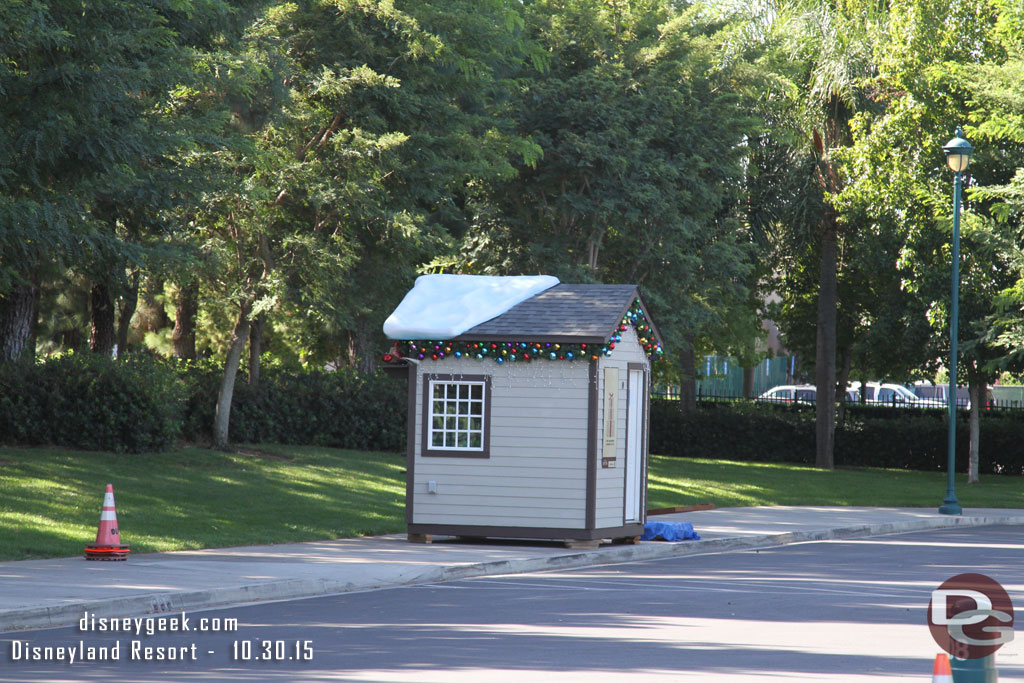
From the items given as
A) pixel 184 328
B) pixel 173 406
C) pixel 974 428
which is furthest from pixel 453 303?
pixel 974 428

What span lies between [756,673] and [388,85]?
16.7 m

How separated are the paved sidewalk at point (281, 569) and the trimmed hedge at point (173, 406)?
A: 763 cm

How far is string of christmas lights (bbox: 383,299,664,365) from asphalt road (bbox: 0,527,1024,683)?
9.33 ft

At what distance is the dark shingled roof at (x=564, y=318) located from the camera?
16531mm

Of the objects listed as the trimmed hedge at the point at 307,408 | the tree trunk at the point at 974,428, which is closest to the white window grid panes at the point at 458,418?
the trimmed hedge at the point at 307,408

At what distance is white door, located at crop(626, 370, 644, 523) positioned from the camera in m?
17.4

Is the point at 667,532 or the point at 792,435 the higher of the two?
the point at 792,435

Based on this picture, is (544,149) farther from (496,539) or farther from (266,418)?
(496,539)

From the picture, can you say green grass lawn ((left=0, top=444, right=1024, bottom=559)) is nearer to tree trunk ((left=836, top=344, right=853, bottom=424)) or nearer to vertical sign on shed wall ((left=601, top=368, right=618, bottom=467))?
vertical sign on shed wall ((left=601, top=368, right=618, bottom=467))

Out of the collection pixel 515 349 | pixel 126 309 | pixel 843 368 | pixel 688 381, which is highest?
pixel 126 309

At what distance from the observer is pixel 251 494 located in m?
21.1

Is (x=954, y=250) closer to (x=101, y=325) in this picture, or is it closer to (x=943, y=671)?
(x=101, y=325)

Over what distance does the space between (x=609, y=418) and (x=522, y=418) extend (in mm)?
1112

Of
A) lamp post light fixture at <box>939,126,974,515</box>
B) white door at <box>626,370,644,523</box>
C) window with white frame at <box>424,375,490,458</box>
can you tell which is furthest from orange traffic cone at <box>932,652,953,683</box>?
lamp post light fixture at <box>939,126,974,515</box>
